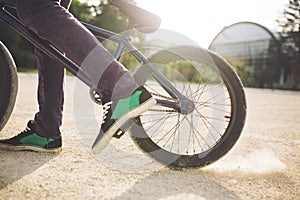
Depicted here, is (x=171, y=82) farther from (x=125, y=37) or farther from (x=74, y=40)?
(x=74, y=40)

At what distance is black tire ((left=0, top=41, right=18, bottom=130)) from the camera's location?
2.37 meters

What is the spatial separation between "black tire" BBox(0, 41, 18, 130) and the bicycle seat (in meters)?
0.87

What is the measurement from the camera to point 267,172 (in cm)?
215

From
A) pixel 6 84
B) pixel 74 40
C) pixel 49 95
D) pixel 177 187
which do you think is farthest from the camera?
pixel 6 84

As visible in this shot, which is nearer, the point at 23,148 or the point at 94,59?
the point at 94,59

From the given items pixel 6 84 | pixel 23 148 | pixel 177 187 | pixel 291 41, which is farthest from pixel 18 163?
pixel 291 41

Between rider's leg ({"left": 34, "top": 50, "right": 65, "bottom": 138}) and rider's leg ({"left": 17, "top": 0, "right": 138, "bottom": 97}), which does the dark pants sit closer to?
rider's leg ({"left": 17, "top": 0, "right": 138, "bottom": 97})

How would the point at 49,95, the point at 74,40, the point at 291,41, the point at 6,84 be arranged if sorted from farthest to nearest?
the point at 291,41
the point at 6,84
the point at 49,95
the point at 74,40

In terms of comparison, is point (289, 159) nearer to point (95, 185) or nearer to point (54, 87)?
point (95, 185)

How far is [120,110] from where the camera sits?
171cm

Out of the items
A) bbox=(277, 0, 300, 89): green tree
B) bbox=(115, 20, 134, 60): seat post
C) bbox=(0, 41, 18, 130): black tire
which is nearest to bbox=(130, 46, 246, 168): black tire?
bbox=(115, 20, 134, 60): seat post

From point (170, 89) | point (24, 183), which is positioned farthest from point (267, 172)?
point (24, 183)

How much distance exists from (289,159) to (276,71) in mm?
28167

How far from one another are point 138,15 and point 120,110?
1.94ft
